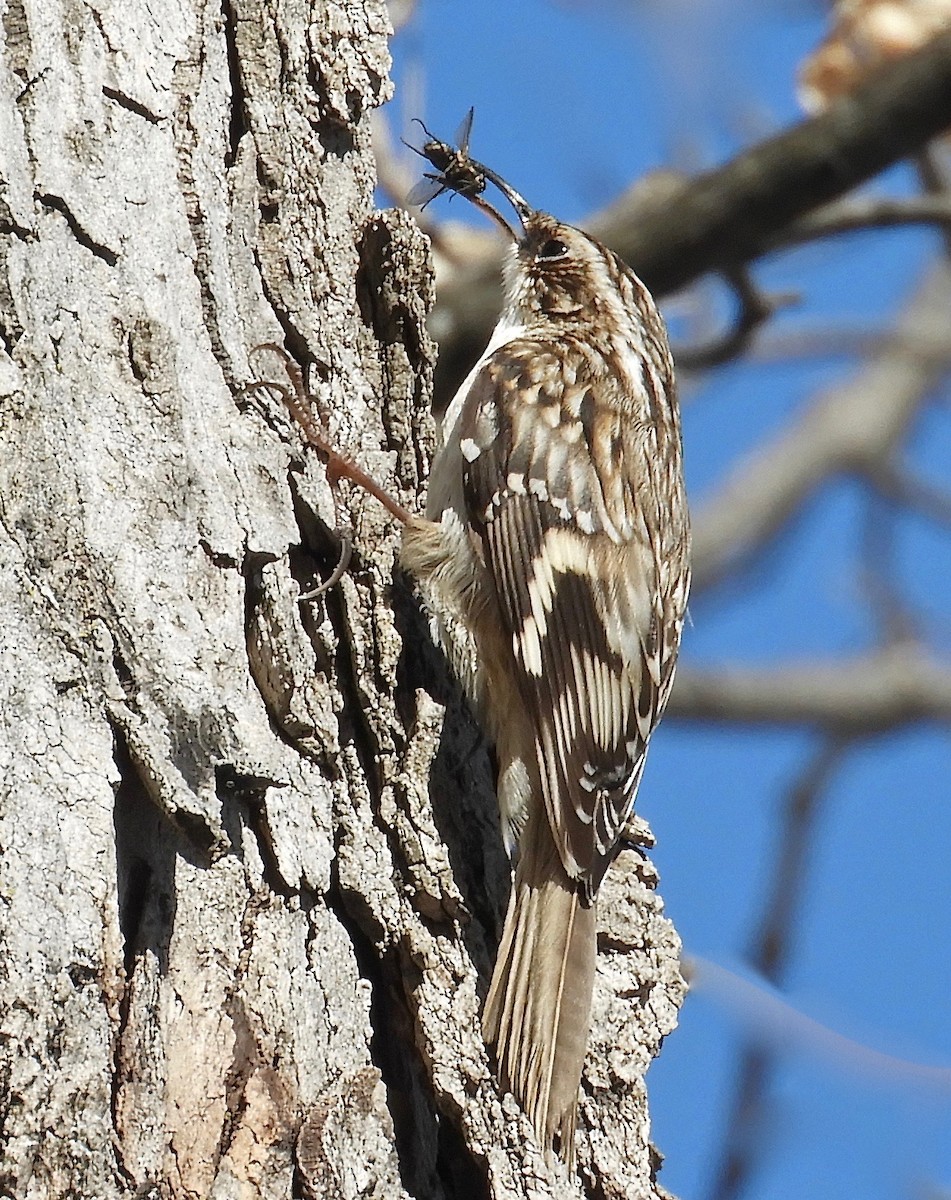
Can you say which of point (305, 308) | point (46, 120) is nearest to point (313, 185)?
point (305, 308)

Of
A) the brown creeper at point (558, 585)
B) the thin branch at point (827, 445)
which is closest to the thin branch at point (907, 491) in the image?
the thin branch at point (827, 445)

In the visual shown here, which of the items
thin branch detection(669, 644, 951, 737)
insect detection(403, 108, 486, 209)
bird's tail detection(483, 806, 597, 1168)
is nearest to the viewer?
bird's tail detection(483, 806, 597, 1168)

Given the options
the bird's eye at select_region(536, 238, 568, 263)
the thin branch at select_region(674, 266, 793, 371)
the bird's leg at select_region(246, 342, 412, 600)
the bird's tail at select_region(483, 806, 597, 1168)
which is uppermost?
the thin branch at select_region(674, 266, 793, 371)

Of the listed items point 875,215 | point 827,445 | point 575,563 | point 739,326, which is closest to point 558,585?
point 575,563

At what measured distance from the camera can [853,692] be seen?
19.1ft

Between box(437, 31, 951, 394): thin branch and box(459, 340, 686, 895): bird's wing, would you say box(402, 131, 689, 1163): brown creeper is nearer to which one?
box(459, 340, 686, 895): bird's wing

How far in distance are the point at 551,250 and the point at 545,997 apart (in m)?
1.74

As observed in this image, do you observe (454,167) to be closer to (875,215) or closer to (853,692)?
(875,215)

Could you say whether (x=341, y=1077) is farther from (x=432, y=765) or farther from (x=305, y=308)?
(x=305, y=308)

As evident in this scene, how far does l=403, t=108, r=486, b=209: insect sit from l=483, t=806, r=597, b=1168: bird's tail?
1565mm

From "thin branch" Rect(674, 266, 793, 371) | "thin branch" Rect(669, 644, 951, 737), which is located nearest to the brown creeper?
"thin branch" Rect(674, 266, 793, 371)

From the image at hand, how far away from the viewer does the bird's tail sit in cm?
210

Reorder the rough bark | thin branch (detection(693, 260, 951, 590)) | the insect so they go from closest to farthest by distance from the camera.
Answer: the rough bark, the insect, thin branch (detection(693, 260, 951, 590))

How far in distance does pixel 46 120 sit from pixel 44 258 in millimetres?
189
